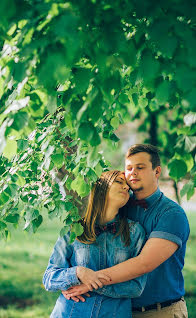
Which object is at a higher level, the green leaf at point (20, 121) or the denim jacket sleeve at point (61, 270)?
the green leaf at point (20, 121)

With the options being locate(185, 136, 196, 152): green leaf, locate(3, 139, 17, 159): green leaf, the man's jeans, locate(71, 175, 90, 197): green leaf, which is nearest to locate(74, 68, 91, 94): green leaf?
locate(3, 139, 17, 159): green leaf

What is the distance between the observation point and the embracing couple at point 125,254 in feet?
7.98

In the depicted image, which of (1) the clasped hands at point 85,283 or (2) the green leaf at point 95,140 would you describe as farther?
(1) the clasped hands at point 85,283

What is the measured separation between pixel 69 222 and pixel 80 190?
199 millimetres

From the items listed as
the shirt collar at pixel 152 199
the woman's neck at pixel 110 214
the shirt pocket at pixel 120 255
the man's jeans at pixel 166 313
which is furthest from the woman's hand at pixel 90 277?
the shirt collar at pixel 152 199

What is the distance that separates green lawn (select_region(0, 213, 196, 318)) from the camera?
17.8 ft

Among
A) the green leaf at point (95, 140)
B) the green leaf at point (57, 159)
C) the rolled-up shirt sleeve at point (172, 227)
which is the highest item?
the green leaf at point (57, 159)

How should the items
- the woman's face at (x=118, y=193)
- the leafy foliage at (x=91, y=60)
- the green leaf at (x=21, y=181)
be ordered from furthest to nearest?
the woman's face at (x=118, y=193), the green leaf at (x=21, y=181), the leafy foliage at (x=91, y=60)

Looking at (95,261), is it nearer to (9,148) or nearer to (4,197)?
(4,197)

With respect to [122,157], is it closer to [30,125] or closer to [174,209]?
[174,209]

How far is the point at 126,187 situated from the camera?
8.60 ft

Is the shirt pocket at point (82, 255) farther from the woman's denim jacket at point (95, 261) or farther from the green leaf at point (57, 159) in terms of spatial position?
the green leaf at point (57, 159)

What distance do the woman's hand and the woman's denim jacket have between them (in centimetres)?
4

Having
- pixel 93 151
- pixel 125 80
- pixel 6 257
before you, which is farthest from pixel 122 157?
pixel 93 151
